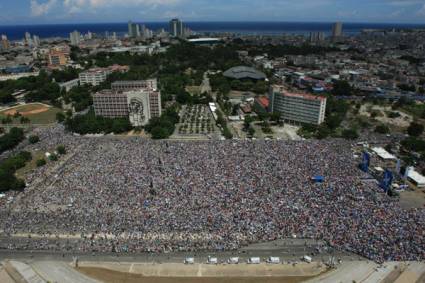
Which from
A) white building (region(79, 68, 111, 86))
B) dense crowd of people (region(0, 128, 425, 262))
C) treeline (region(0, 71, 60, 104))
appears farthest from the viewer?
white building (region(79, 68, 111, 86))

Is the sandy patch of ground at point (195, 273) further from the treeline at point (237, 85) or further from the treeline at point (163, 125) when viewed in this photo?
the treeline at point (237, 85)

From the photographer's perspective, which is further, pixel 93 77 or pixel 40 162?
pixel 93 77

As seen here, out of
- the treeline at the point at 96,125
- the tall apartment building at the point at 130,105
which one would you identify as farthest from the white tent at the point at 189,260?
the tall apartment building at the point at 130,105

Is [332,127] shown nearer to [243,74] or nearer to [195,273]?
[195,273]

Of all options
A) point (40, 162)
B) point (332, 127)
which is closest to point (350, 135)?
point (332, 127)

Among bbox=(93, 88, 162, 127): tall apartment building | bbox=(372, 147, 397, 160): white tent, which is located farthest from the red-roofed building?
bbox=(372, 147, 397, 160): white tent

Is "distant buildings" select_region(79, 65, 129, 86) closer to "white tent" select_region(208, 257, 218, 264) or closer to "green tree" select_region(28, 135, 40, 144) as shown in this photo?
"green tree" select_region(28, 135, 40, 144)
